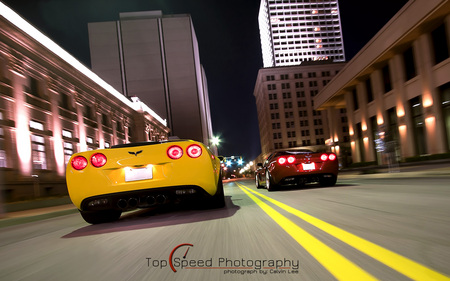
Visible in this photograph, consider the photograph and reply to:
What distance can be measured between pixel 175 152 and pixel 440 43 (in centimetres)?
2535

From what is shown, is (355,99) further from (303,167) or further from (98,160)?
(98,160)

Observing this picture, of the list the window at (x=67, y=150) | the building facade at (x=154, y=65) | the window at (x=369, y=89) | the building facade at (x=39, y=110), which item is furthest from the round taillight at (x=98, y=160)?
the building facade at (x=154, y=65)

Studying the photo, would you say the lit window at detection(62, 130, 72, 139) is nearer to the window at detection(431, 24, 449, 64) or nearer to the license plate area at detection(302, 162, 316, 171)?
the license plate area at detection(302, 162, 316, 171)

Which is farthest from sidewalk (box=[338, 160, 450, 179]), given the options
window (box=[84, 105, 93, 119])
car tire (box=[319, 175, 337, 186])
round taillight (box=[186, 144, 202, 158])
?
window (box=[84, 105, 93, 119])

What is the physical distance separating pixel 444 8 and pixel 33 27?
27207 mm

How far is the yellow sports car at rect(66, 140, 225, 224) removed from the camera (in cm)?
428

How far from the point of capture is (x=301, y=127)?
93625mm

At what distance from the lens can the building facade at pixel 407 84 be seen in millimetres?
21438

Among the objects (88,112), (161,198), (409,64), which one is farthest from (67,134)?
(409,64)

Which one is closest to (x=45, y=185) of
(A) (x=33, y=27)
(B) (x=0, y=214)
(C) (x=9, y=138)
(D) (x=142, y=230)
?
(C) (x=9, y=138)

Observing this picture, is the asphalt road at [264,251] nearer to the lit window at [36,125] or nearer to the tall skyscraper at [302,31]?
the lit window at [36,125]

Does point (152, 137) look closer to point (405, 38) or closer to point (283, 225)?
point (405, 38)

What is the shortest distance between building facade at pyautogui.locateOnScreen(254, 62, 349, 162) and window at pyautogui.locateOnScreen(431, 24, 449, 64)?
6977 cm

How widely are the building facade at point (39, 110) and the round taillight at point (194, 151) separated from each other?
34.4 feet
